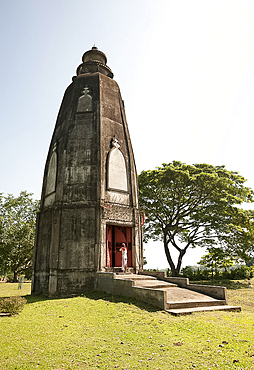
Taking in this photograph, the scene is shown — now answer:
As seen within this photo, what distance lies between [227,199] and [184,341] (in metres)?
19.1

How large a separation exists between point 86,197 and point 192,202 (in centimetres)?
1319

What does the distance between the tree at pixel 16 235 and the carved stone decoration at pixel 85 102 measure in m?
17.7

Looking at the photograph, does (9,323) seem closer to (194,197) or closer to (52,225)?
(52,225)

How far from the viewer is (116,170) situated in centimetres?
1730

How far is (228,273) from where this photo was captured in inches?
984

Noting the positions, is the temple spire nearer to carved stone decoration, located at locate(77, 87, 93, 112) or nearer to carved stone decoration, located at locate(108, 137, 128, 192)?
carved stone decoration, located at locate(77, 87, 93, 112)

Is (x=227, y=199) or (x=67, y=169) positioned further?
(x=227, y=199)

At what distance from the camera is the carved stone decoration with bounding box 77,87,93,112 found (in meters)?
18.6

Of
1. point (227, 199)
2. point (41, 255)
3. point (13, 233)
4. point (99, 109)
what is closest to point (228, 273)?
point (227, 199)

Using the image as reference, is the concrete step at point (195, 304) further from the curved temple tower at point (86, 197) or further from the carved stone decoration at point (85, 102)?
the carved stone decoration at point (85, 102)

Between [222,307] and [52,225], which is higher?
[52,225]

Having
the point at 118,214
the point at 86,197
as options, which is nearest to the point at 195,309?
the point at 118,214

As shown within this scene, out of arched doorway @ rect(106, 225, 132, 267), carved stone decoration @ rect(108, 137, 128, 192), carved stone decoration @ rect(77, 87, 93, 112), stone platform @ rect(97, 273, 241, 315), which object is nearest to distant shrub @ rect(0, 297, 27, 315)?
stone platform @ rect(97, 273, 241, 315)

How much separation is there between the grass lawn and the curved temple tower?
17.7 ft
